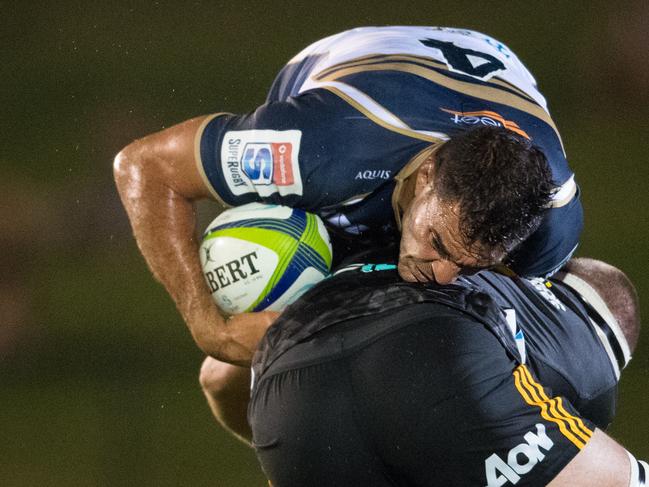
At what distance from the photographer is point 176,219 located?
1602 millimetres

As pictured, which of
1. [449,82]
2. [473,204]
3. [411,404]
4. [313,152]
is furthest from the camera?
[449,82]

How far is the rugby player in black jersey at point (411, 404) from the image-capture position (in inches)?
46.4

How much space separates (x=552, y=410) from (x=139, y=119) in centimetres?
210

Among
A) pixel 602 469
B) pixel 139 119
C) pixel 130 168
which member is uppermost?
pixel 130 168

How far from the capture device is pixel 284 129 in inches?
57.8

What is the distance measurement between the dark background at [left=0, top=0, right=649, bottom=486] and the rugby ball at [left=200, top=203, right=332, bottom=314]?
1218 millimetres

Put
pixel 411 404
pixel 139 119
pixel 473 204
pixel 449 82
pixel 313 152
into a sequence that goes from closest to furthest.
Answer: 1. pixel 411 404
2. pixel 473 204
3. pixel 313 152
4. pixel 449 82
5. pixel 139 119

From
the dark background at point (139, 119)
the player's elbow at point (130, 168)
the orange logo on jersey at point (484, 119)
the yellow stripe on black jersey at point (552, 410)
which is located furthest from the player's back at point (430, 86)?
the dark background at point (139, 119)

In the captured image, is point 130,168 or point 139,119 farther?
point 139,119

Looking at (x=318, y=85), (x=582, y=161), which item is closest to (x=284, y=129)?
(x=318, y=85)

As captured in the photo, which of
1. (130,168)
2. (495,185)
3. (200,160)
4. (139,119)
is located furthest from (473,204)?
(139,119)

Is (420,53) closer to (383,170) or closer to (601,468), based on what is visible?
(383,170)

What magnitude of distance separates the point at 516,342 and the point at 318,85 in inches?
19.8

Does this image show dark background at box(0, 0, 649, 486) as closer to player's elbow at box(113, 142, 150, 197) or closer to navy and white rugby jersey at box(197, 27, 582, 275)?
player's elbow at box(113, 142, 150, 197)
